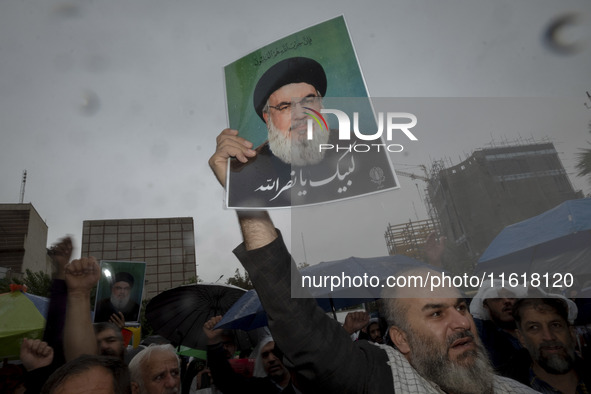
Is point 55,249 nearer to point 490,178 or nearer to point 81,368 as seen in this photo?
point 81,368

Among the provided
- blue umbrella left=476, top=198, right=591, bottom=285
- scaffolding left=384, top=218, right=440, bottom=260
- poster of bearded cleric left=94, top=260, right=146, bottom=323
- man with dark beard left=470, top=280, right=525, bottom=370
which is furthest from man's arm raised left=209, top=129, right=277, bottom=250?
poster of bearded cleric left=94, top=260, right=146, bottom=323

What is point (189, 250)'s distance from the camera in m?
42.7

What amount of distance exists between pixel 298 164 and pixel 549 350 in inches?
84.0

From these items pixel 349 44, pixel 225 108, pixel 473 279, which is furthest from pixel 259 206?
pixel 473 279

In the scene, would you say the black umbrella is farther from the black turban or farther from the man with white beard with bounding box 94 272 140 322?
the black turban

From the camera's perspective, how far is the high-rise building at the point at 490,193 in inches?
62.1

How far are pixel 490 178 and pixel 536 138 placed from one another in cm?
36

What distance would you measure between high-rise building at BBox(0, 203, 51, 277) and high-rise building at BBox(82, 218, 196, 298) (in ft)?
19.0

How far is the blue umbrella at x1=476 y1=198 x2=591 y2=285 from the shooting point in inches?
70.6

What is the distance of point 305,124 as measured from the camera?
5.19 ft

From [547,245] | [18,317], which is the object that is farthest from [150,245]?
[547,245]

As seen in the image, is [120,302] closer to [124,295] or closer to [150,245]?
[124,295]

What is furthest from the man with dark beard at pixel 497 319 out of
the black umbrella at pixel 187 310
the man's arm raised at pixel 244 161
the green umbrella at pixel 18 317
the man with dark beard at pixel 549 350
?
the green umbrella at pixel 18 317

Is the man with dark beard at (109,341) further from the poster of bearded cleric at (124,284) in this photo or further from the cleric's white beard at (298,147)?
the cleric's white beard at (298,147)
